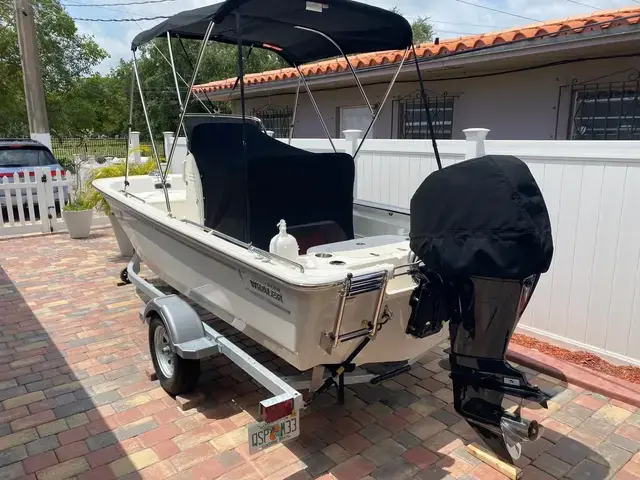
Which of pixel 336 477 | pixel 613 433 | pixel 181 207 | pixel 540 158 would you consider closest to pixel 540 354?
pixel 613 433

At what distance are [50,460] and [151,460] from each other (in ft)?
1.83

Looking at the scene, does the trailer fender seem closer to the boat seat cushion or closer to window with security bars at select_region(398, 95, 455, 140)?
the boat seat cushion

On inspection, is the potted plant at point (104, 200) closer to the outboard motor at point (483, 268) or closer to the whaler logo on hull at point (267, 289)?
the whaler logo on hull at point (267, 289)

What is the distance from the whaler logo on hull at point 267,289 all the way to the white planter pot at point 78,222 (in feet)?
20.2

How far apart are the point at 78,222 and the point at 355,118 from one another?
5.01m

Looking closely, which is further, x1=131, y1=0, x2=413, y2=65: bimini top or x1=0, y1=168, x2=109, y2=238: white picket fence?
x1=0, y1=168, x2=109, y2=238: white picket fence

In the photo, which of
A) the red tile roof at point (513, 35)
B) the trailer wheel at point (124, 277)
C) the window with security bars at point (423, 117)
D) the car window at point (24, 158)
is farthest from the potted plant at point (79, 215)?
the window with security bars at point (423, 117)

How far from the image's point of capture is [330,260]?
2.76m

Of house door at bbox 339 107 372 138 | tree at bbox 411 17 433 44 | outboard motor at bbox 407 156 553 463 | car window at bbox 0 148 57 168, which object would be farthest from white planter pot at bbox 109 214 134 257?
tree at bbox 411 17 433 44

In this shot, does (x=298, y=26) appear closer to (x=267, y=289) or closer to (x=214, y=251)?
(x=214, y=251)

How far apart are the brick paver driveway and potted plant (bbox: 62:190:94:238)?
3.81 m

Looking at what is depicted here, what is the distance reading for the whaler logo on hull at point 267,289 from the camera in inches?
101

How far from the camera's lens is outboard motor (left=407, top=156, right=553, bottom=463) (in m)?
2.12

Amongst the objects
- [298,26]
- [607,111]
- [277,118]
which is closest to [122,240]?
[298,26]
